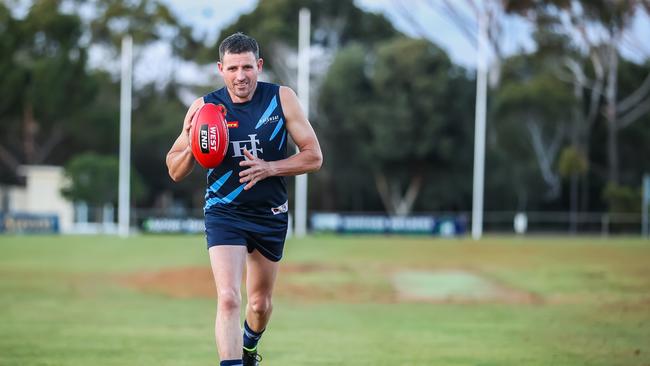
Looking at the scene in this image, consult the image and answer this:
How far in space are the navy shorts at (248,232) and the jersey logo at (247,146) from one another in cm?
48

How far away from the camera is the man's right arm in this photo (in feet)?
22.8

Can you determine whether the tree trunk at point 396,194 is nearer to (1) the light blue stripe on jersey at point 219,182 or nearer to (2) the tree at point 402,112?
(2) the tree at point 402,112

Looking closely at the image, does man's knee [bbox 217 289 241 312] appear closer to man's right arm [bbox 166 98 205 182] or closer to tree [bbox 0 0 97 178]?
man's right arm [bbox 166 98 205 182]

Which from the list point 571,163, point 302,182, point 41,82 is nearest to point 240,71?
point 302,182

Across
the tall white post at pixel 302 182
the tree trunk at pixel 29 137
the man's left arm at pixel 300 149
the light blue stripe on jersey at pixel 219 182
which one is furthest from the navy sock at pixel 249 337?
the tree trunk at pixel 29 137

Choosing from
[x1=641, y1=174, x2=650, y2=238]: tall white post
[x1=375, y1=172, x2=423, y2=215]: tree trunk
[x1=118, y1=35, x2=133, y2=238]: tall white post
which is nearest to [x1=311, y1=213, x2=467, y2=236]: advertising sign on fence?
[x1=375, y1=172, x2=423, y2=215]: tree trunk

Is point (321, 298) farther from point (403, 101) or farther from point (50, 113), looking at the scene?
point (50, 113)

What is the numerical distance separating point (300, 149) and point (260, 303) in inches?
52.3

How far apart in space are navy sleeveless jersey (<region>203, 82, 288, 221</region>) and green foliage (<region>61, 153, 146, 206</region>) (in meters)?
42.5

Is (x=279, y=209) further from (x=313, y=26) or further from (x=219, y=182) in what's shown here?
(x=313, y=26)

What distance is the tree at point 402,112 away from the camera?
1999 inches

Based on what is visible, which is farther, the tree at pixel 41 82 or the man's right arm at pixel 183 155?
the tree at pixel 41 82

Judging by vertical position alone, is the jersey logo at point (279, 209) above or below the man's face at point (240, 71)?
below

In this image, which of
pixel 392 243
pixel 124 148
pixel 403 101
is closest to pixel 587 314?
pixel 392 243
